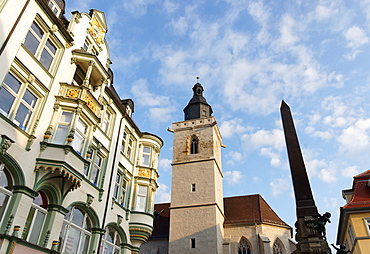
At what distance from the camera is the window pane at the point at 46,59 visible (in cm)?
1173

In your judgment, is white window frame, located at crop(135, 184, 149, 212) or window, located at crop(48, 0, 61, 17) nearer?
window, located at crop(48, 0, 61, 17)

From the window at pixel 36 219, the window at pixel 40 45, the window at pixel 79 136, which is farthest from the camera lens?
the window at pixel 79 136

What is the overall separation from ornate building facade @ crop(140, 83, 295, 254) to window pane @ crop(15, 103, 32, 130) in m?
21.4

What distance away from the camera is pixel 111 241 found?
582 inches

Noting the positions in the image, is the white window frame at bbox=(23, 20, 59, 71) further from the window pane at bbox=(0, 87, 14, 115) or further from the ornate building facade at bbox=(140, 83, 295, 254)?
the ornate building facade at bbox=(140, 83, 295, 254)

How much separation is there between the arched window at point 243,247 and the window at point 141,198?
16.1 meters

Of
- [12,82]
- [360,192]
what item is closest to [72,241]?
[12,82]

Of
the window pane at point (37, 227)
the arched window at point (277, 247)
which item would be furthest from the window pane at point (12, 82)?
the arched window at point (277, 247)

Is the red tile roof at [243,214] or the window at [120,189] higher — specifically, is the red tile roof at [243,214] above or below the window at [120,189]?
above

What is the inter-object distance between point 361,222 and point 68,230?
17333 mm

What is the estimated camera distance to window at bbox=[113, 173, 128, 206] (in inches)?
614

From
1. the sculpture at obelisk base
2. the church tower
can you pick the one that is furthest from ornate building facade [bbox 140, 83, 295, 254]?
the sculpture at obelisk base

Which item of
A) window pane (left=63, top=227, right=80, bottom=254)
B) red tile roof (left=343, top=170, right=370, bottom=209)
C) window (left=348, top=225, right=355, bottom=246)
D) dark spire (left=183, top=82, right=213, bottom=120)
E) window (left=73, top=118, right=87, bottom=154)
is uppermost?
dark spire (left=183, top=82, right=213, bottom=120)

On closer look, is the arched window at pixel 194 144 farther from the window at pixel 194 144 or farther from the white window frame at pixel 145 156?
the white window frame at pixel 145 156
